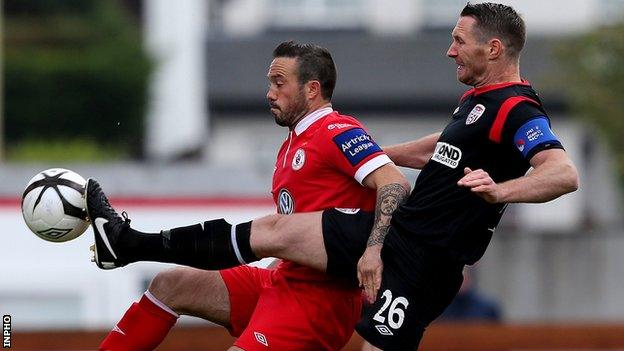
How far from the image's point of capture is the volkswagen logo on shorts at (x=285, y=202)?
8.98 meters

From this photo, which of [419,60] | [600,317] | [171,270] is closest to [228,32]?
[419,60]

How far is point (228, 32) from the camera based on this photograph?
39.6m

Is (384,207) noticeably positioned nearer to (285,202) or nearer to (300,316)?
(285,202)

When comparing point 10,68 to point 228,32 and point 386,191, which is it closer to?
point 228,32

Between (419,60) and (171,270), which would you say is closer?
(171,270)

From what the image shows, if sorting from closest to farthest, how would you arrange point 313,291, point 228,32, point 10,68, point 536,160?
point 536,160, point 313,291, point 10,68, point 228,32

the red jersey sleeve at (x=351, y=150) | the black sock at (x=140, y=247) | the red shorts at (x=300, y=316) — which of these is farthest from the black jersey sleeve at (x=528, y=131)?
the black sock at (x=140, y=247)

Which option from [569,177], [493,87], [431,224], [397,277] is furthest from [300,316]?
[569,177]

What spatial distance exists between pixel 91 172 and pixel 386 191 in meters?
10.0

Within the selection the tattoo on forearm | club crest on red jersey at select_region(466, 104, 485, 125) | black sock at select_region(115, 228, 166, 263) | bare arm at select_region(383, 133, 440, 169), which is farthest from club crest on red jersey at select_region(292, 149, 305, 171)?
club crest on red jersey at select_region(466, 104, 485, 125)

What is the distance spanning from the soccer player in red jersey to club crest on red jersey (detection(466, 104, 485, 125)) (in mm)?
464

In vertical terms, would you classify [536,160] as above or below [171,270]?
above

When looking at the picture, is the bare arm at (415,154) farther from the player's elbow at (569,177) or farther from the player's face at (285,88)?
the player's elbow at (569,177)

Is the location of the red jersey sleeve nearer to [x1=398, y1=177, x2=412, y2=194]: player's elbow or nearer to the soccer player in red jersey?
the soccer player in red jersey
